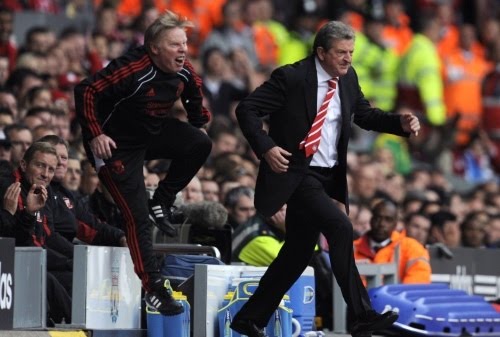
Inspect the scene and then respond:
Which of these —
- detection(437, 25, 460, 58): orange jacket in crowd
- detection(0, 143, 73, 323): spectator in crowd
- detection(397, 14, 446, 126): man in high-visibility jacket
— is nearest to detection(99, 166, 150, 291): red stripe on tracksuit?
detection(0, 143, 73, 323): spectator in crowd

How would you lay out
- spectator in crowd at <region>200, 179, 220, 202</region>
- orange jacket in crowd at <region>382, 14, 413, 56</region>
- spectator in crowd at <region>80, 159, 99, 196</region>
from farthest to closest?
orange jacket in crowd at <region>382, 14, 413, 56</region> < spectator in crowd at <region>200, 179, 220, 202</region> < spectator in crowd at <region>80, 159, 99, 196</region>

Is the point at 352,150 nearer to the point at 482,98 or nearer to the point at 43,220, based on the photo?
the point at 482,98

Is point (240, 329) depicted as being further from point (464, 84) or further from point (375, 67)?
point (464, 84)

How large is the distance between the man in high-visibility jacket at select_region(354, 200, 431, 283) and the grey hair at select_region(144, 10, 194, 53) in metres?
4.04

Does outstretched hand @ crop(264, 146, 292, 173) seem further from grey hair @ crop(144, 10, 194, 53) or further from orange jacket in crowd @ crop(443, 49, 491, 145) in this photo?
orange jacket in crowd @ crop(443, 49, 491, 145)

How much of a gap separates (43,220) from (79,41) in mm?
6984

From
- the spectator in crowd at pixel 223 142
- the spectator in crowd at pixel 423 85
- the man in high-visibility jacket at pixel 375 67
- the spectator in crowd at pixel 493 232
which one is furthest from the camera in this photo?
the spectator in crowd at pixel 423 85

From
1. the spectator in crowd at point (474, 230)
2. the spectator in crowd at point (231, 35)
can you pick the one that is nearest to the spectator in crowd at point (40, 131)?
the spectator in crowd at point (474, 230)

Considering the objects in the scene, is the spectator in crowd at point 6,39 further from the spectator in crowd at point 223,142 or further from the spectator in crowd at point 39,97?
the spectator in crowd at point 223,142

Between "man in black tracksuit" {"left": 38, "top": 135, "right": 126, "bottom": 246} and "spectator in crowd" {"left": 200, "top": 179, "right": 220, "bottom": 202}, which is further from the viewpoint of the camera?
"spectator in crowd" {"left": 200, "top": 179, "right": 220, "bottom": 202}

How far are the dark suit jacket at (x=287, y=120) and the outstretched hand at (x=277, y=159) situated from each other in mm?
87

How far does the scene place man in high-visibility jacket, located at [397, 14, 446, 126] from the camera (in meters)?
23.6

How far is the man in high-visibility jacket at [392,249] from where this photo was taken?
1462 cm

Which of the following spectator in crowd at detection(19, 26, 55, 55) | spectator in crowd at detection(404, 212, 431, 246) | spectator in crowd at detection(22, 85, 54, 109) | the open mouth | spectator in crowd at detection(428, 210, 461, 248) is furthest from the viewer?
spectator in crowd at detection(19, 26, 55, 55)
